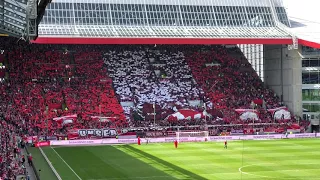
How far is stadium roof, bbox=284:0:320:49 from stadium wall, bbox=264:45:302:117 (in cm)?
286

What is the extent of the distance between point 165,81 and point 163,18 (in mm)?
8474

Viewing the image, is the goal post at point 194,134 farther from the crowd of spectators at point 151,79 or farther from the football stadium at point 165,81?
the crowd of spectators at point 151,79

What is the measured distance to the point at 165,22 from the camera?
74.9 m

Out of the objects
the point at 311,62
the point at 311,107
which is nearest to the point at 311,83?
the point at 311,62

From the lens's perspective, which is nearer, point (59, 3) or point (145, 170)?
point (145, 170)

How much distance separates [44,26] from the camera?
228 ft

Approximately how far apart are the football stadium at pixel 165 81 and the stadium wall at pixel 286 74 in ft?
0.47

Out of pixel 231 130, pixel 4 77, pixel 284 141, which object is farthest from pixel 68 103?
pixel 284 141

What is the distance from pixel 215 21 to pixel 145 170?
131ft

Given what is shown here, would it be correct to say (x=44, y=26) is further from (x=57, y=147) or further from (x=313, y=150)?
(x=313, y=150)

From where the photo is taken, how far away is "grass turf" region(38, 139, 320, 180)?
1537 inches

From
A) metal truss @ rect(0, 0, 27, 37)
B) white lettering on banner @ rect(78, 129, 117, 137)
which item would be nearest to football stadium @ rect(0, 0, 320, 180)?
white lettering on banner @ rect(78, 129, 117, 137)

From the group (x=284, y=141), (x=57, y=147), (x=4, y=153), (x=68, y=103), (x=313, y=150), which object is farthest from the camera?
(x=68, y=103)

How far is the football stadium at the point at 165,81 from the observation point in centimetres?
5973
